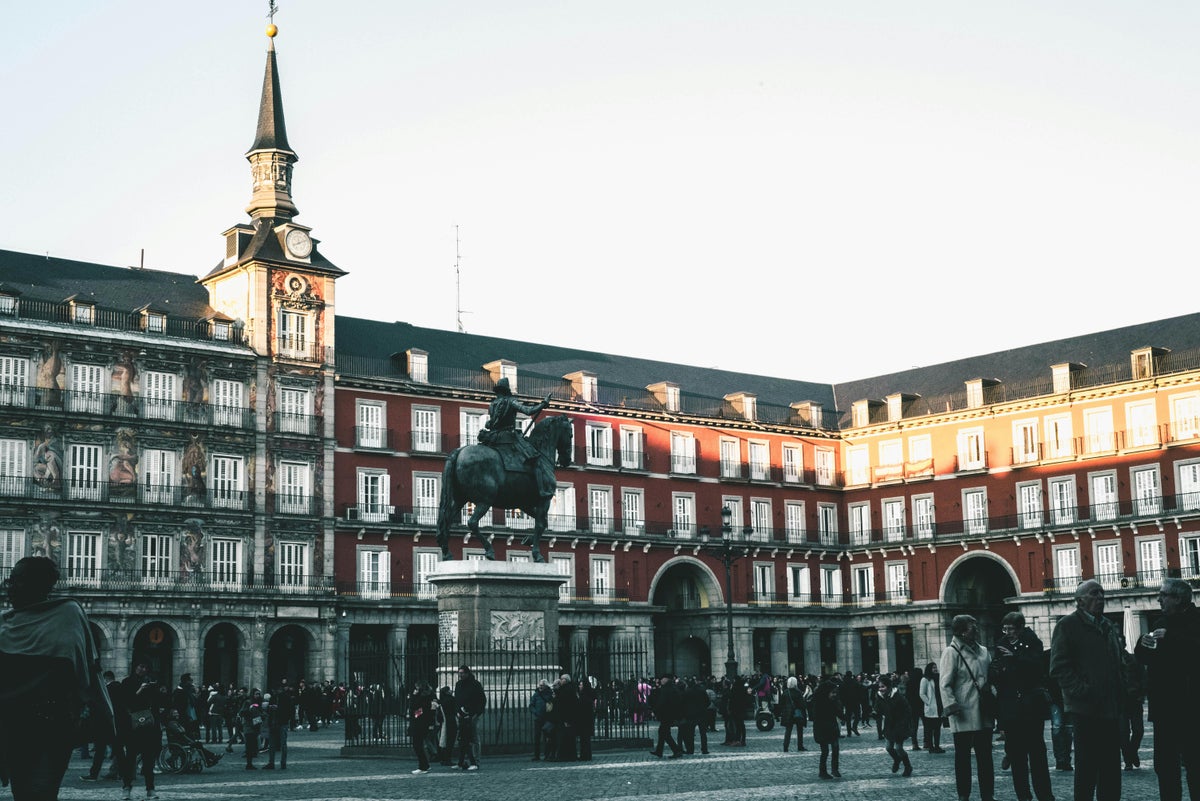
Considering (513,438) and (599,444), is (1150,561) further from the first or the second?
(513,438)

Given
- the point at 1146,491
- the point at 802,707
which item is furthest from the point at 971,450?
the point at 802,707

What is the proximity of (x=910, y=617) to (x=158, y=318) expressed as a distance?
36.6 meters

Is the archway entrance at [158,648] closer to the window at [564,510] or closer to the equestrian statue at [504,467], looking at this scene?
the window at [564,510]

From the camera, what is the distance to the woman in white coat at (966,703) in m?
13.6

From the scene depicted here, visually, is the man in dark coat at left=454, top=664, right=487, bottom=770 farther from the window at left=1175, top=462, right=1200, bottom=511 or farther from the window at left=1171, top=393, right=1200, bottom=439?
the window at left=1171, top=393, right=1200, bottom=439

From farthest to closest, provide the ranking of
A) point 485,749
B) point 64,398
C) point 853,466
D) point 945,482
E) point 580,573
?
point 853,466 < point 945,482 < point 580,573 < point 64,398 < point 485,749

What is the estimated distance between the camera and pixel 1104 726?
10789 millimetres

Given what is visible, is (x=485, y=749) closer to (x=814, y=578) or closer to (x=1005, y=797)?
(x=1005, y=797)

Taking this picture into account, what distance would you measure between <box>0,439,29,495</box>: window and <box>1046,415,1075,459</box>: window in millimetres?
42525

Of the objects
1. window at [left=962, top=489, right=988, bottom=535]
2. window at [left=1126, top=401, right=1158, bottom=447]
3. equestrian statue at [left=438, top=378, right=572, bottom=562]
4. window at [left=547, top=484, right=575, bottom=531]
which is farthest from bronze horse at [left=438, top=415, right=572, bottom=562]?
window at [left=962, top=489, right=988, bottom=535]

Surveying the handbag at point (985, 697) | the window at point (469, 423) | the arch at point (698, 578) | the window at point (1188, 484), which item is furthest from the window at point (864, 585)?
the handbag at point (985, 697)

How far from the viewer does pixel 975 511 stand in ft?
228

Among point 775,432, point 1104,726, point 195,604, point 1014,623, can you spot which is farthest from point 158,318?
point 1104,726

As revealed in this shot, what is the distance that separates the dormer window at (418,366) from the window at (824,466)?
21.7 m
